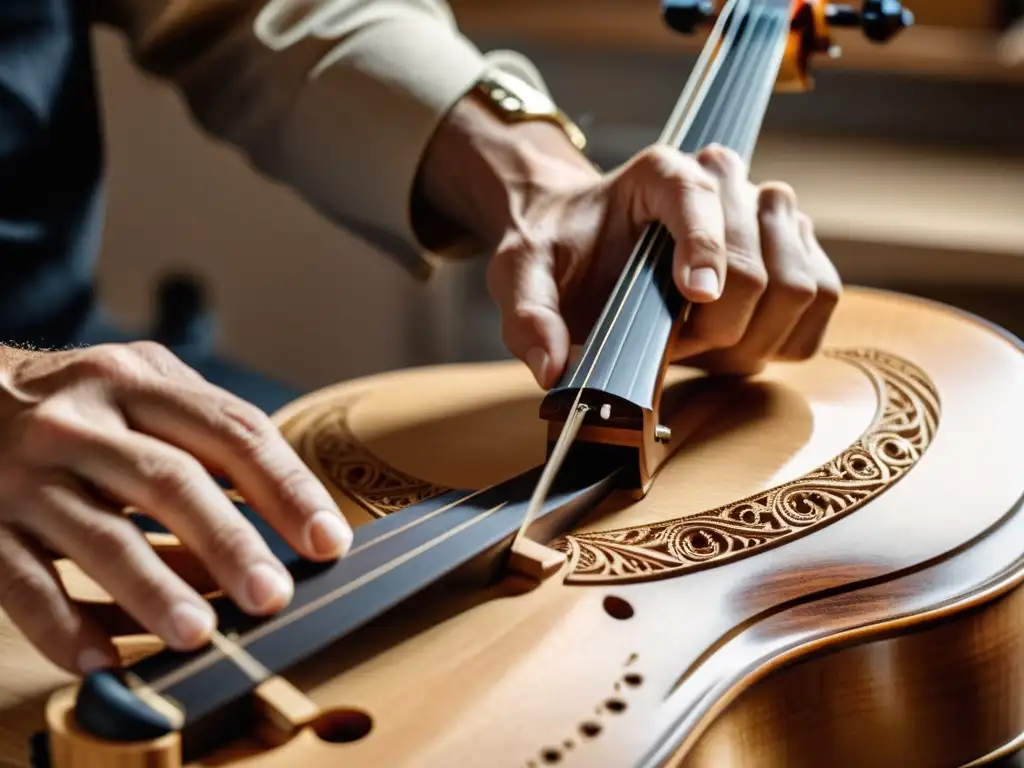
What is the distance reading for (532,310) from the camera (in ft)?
2.43

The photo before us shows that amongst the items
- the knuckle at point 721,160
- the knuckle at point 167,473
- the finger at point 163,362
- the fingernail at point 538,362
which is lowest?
the knuckle at point 167,473

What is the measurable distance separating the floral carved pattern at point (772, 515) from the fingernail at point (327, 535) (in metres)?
0.12

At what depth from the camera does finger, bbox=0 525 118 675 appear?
1.49 feet

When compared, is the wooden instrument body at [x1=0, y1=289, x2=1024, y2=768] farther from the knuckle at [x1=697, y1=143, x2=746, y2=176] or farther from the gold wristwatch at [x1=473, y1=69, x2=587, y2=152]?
the gold wristwatch at [x1=473, y1=69, x2=587, y2=152]

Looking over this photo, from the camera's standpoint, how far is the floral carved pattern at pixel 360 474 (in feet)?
2.19

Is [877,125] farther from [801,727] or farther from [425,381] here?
[801,727]

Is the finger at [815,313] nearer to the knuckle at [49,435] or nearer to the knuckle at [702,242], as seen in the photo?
the knuckle at [702,242]

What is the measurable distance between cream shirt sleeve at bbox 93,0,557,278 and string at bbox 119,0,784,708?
0.61 feet

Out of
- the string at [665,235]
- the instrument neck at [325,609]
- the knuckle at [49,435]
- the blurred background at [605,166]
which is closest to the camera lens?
the instrument neck at [325,609]

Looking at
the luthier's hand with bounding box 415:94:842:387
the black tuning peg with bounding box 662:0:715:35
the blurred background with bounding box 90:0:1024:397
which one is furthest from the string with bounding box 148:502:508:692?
the blurred background with bounding box 90:0:1024:397

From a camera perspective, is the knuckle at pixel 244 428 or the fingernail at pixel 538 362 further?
the fingernail at pixel 538 362

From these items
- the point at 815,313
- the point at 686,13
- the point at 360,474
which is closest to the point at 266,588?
the point at 360,474

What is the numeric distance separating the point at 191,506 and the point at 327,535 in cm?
6

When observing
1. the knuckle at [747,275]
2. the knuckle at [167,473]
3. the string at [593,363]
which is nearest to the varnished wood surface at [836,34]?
the string at [593,363]
